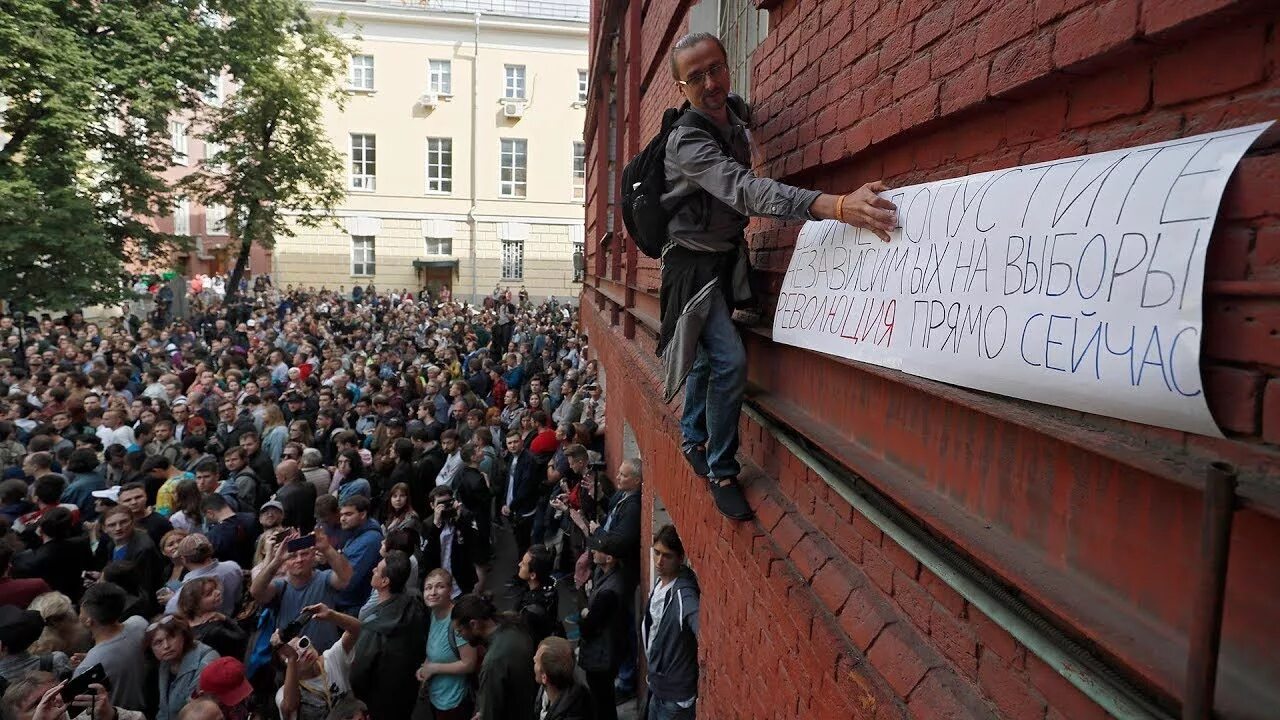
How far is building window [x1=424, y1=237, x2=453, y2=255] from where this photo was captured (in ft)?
125

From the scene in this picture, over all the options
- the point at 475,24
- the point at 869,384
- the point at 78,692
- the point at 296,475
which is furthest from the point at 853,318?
the point at 475,24

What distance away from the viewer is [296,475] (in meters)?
7.45

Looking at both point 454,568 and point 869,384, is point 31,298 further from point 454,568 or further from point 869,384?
point 869,384

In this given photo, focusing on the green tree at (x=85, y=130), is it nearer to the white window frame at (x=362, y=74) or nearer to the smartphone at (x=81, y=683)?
the white window frame at (x=362, y=74)

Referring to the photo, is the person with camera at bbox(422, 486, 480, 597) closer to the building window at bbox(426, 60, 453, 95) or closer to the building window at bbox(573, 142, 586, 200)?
the building window at bbox(573, 142, 586, 200)

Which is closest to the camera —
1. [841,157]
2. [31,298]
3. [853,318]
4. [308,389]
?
[853,318]

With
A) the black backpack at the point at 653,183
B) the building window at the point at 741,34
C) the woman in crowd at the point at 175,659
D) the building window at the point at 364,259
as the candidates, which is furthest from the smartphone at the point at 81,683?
the building window at the point at 364,259

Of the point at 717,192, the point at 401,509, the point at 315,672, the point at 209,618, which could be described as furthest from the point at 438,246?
the point at 717,192

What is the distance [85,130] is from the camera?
18766mm

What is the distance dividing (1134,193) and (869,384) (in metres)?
1.12

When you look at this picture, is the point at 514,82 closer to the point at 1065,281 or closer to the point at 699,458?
the point at 699,458

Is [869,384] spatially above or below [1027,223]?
below

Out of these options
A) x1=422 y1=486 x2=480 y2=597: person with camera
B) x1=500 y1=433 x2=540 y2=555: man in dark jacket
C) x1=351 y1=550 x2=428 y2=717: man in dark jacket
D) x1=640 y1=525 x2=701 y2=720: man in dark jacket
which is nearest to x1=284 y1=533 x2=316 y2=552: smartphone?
x1=351 y1=550 x2=428 y2=717: man in dark jacket

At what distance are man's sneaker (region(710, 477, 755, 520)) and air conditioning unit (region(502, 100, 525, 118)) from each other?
36931mm
